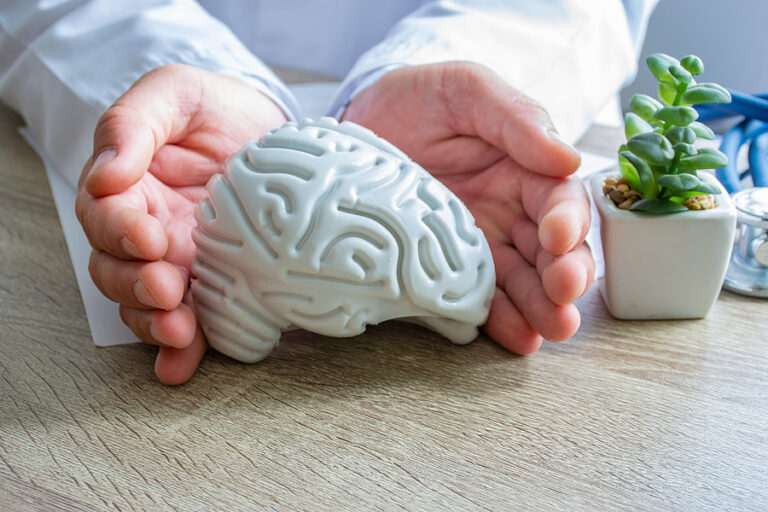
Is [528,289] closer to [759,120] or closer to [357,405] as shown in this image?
[357,405]

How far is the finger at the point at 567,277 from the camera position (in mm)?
581

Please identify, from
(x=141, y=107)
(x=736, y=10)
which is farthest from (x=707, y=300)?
(x=736, y=10)

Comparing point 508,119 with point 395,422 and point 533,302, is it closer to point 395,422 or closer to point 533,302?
point 533,302

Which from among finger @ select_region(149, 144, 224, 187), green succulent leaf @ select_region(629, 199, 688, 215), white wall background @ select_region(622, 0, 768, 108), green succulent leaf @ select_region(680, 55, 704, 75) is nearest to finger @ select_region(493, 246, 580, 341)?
green succulent leaf @ select_region(629, 199, 688, 215)

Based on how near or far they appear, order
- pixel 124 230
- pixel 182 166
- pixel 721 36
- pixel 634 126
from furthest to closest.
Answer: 1. pixel 721 36
2. pixel 182 166
3. pixel 634 126
4. pixel 124 230

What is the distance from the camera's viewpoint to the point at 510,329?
2.09 ft

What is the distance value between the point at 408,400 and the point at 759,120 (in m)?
0.60

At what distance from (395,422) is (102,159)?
0.31 meters

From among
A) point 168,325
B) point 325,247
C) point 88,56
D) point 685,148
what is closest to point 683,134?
point 685,148

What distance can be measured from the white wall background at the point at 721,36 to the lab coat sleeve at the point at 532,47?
0.29 meters

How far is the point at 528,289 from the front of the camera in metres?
0.64

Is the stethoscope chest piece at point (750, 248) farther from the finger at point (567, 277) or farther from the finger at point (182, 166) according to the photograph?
the finger at point (182, 166)

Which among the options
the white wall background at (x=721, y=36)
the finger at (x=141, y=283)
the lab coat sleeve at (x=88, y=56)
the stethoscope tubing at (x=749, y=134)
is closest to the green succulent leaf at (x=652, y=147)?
the stethoscope tubing at (x=749, y=134)

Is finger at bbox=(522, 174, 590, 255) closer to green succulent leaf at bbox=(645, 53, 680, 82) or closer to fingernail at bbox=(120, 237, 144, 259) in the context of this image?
green succulent leaf at bbox=(645, 53, 680, 82)
